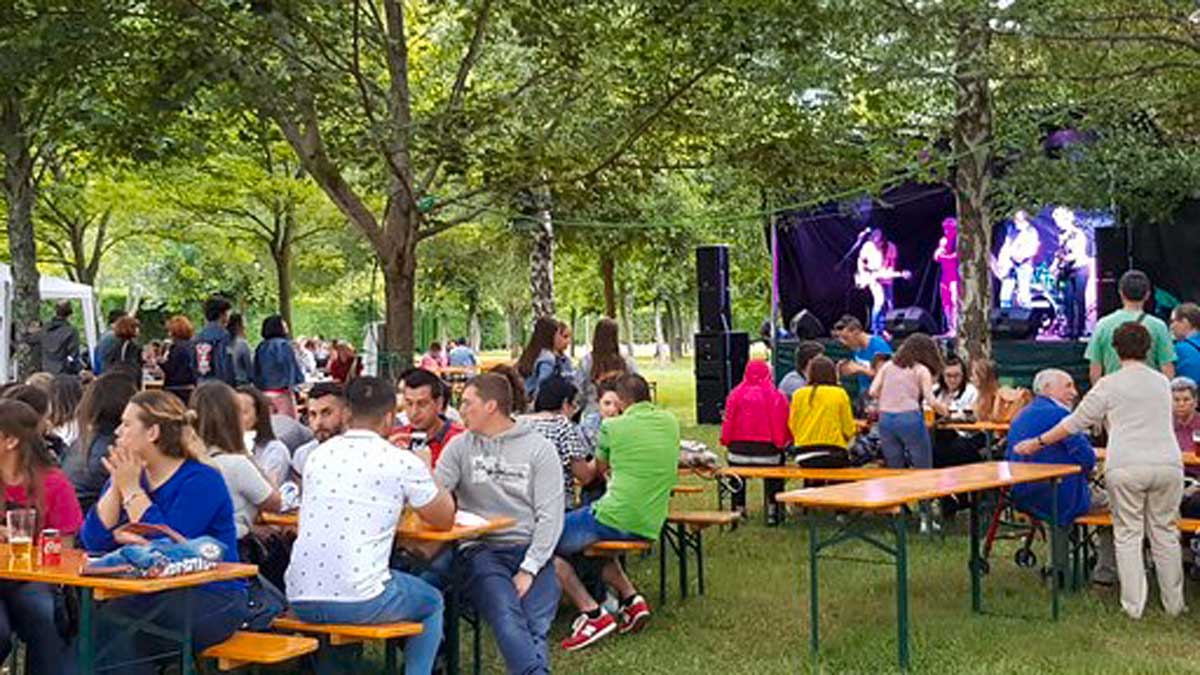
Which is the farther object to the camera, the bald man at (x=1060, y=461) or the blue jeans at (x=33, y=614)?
the bald man at (x=1060, y=461)

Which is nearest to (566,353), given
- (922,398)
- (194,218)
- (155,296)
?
(922,398)

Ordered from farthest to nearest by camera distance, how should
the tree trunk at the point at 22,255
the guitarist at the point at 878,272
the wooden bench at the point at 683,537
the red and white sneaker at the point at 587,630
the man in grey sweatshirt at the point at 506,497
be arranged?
the guitarist at the point at 878,272 → the tree trunk at the point at 22,255 → the wooden bench at the point at 683,537 → the red and white sneaker at the point at 587,630 → the man in grey sweatshirt at the point at 506,497

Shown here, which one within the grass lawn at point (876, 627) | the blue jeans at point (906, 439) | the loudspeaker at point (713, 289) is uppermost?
the loudspeaker at point (713, 289)

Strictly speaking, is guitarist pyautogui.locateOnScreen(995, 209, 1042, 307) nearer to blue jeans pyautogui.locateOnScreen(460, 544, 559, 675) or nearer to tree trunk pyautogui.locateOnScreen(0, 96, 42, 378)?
tree trunk pyautogui.locateOnScreen(0, 96, 42, 378)

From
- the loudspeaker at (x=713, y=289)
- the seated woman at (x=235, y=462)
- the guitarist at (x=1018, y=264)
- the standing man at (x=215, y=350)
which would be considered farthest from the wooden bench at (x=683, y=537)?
the loudspeaker at (x=713, y=289)

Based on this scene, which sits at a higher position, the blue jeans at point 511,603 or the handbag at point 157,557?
the handbag at point 157,557

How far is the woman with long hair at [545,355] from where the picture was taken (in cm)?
1037

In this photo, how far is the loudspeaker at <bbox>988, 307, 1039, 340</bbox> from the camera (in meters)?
18.6

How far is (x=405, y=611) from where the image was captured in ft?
17.5

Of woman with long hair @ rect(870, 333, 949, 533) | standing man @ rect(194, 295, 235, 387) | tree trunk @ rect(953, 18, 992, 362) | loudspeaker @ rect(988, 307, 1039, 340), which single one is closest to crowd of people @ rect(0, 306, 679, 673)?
woman with long hair @ rect(870, 333, 949, 533)

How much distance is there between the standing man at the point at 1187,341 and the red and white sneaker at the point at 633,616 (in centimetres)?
426

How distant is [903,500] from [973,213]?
9.76m

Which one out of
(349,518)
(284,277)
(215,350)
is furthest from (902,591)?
(284,277)

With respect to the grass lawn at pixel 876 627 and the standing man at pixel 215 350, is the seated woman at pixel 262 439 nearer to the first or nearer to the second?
the grass lawn at pixel 876 627
